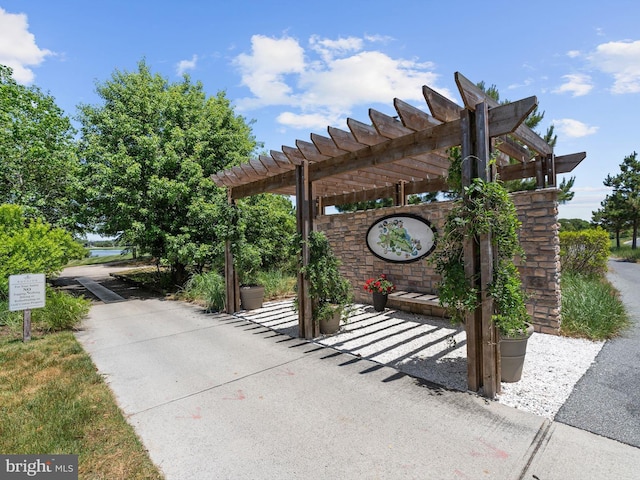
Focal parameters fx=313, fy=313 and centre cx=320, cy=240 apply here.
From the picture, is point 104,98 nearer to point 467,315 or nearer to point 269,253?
point 269,253

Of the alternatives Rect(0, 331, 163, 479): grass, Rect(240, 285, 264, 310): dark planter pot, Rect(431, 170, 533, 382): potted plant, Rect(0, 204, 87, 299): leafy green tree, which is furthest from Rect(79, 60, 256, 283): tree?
Rect(431, 170, 533, 382): potted plant

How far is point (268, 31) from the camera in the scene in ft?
18.2

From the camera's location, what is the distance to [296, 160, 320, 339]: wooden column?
512 centimetres

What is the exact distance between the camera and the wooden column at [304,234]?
512 cm

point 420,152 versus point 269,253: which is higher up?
point 420,152

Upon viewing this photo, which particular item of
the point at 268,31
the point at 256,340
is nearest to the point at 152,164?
the point at 268,31

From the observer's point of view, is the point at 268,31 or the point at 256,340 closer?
the point at 256,340

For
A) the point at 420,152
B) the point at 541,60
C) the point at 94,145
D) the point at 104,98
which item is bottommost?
the point at 420,152

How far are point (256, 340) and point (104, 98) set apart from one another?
40.5 ft

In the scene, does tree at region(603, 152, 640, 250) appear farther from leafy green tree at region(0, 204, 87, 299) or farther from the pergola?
leafy green tree at region(0, 204, 87, 299)

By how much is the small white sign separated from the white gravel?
363cm

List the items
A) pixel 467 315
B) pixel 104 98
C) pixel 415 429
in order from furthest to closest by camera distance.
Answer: pixel 104 98 → pixel 467 315 → pixel 415 429

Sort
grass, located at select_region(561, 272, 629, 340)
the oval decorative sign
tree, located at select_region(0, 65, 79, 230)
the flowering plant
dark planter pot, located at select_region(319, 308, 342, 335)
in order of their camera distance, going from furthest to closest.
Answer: tree, located at select_region(0, 65, 79, 230) < the flowering plant < the oval decorative sign < dark planter pot, located at select_region(319, 308, 342, 335) < grass, located at select_region(561, 272, 629, 340)

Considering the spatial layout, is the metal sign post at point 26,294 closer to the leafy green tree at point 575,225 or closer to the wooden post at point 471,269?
the wooden post at point 471,269
